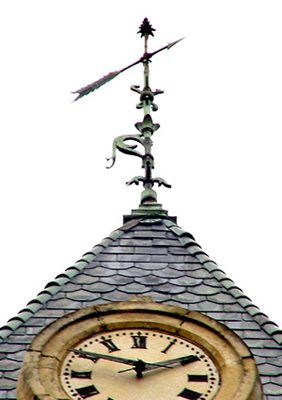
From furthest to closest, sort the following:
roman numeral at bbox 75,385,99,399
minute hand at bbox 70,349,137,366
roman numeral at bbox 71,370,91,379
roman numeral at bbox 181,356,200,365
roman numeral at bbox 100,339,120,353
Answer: roman numeral at bbox 100,339,120,353
roman numeral at bbox 181,356,200,365
minute hand at bbox 70,349,137,366
roman numeral at bbox 71,370,91,379
roman numeral at bbox 75,385,99,399

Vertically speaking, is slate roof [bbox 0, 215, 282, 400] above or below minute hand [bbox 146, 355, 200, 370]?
above

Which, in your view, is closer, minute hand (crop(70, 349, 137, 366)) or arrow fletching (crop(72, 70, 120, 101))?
minute hand (crop(70, 349, 137, 366))

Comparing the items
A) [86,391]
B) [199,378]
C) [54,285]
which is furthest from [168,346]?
[54,285]

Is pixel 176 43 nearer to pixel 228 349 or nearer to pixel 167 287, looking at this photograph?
pixel 167 287

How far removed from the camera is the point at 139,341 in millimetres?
23719

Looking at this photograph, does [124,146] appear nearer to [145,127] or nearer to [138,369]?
[145,127]

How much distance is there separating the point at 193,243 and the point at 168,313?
2706 mm

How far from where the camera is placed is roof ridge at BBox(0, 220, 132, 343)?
80.7 ft

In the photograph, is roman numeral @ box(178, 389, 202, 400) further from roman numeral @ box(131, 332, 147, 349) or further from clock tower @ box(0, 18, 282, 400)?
roman numeral @ box(131, 332, 147, 349)

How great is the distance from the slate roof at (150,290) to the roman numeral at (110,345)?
1.05m

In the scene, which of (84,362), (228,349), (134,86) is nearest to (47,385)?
(84,362)

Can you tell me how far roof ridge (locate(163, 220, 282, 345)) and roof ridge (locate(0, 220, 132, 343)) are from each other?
0.81 meters

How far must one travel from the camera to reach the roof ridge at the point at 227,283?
969 inches

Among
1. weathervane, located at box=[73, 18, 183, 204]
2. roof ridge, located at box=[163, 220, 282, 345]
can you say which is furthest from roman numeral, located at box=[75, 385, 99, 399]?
weathervane, located at box=[73, 18, 183, 204]
